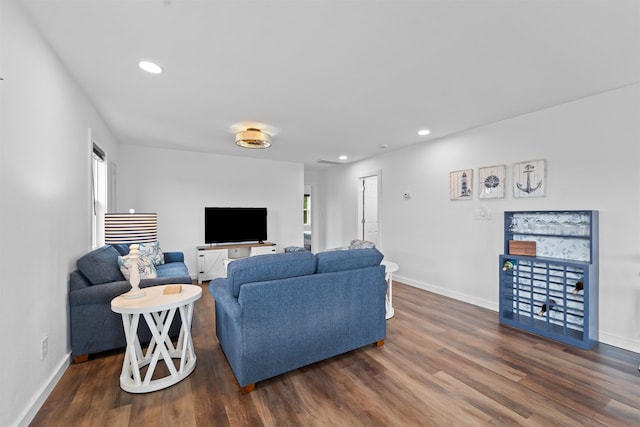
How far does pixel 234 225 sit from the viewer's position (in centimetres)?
551

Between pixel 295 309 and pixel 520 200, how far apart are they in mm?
2988

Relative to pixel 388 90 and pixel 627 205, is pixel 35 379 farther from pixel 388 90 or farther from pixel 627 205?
pixel 627 205

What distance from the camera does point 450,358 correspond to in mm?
2449

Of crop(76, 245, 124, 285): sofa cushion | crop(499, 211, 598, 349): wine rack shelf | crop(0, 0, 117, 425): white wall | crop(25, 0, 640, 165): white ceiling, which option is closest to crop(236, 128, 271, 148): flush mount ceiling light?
crop(25, 0, 640, 165): white ceiling

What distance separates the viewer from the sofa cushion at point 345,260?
2277 mm

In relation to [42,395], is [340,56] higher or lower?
higher

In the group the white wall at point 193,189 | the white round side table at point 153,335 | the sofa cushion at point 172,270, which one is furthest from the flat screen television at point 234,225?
the white round side table at point 153,335

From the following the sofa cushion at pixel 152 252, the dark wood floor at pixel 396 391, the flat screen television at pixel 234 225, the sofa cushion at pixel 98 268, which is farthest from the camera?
the flat screen television at pixel 234 225

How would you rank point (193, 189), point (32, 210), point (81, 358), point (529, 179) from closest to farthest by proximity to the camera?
point (32, 210) → point (81, 358) → point (529, 179) → point (193, 189)

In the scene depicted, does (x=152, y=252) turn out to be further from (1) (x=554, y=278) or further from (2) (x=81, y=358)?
(1) (x=554, y=278)

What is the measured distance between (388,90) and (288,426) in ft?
8.94

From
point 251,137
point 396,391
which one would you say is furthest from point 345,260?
point 251,137

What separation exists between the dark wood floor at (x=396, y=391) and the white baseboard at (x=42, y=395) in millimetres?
39

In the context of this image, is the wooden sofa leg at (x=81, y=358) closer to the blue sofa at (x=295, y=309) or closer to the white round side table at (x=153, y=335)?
the white round side table at (x=153, y=335)
